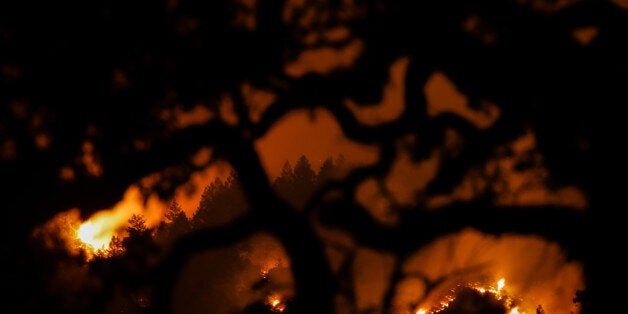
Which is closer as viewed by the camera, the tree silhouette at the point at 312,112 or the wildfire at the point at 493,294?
the tree silhouette at the point at 312,112

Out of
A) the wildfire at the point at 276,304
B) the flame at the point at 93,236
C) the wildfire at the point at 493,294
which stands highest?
the flame at the point at 93,236

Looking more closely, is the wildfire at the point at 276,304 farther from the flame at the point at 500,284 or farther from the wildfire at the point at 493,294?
the flame at the point at 500,284

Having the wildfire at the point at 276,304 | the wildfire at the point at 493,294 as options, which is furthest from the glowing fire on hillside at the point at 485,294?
the wildfire at the point at 276,304

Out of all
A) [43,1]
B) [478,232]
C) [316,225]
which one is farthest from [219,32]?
[478,232]

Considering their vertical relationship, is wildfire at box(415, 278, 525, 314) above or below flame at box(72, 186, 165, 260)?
below

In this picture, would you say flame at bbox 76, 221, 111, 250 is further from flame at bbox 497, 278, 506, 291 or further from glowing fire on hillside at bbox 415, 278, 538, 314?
flame at bbox 497, 278, 506, 291

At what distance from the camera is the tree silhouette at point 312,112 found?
411cm

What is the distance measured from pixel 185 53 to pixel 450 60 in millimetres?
2391

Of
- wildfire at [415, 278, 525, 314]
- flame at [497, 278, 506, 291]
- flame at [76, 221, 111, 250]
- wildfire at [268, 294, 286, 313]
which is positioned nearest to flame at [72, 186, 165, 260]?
flame at [76, 221, 111, 250]

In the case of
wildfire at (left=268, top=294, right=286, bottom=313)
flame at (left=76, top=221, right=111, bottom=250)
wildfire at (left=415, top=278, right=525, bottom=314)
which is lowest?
wildfire at (left=415, top=278, right=525, bottom=314)

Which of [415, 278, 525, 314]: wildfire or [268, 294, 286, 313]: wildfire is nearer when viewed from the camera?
[268, 294, 286, 313]: wildfire

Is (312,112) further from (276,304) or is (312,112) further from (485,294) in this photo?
(485,294)

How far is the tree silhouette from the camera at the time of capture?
4.11 meters

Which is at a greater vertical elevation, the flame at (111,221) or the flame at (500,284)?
the flame at (111,221)
